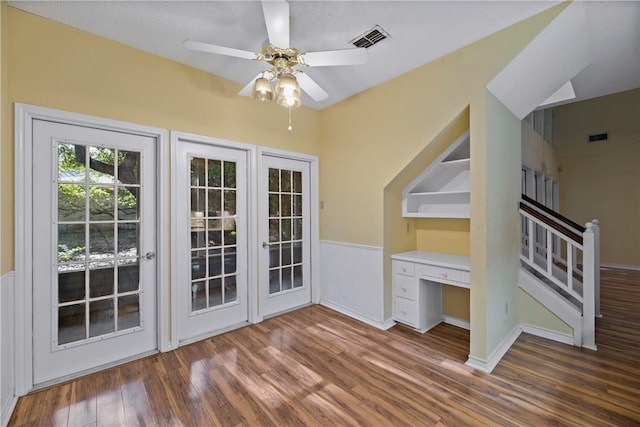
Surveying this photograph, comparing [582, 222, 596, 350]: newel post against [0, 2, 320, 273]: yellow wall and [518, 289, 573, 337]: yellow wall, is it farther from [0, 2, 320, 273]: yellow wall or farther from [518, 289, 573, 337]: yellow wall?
[0, 2, 320, 273]: yellow wall

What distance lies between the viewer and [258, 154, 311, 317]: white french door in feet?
10.8

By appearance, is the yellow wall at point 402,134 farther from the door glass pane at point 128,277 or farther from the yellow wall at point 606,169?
the yellow wall at point 606,169

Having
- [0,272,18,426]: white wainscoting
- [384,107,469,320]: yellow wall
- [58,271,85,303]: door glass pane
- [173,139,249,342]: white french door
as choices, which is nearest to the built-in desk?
[384,107,469,320]: yellow wall

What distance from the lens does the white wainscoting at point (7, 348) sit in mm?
1700

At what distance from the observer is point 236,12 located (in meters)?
1.94

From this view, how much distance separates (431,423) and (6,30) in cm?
381

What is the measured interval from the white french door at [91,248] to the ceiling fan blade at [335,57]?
1669 mm

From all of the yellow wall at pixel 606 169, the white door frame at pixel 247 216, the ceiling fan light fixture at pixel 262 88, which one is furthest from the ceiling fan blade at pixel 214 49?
the yellow wall at pixel 606 169

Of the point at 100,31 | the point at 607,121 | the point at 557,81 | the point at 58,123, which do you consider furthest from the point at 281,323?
the point at 607,121

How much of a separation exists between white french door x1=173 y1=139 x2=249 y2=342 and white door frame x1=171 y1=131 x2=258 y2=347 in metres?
0.02

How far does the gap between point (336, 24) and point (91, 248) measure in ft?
8.70

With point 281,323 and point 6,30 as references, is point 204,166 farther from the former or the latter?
point 281,323

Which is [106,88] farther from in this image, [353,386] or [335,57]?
[353,386]

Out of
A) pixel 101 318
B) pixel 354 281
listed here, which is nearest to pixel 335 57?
pixel 354 281
